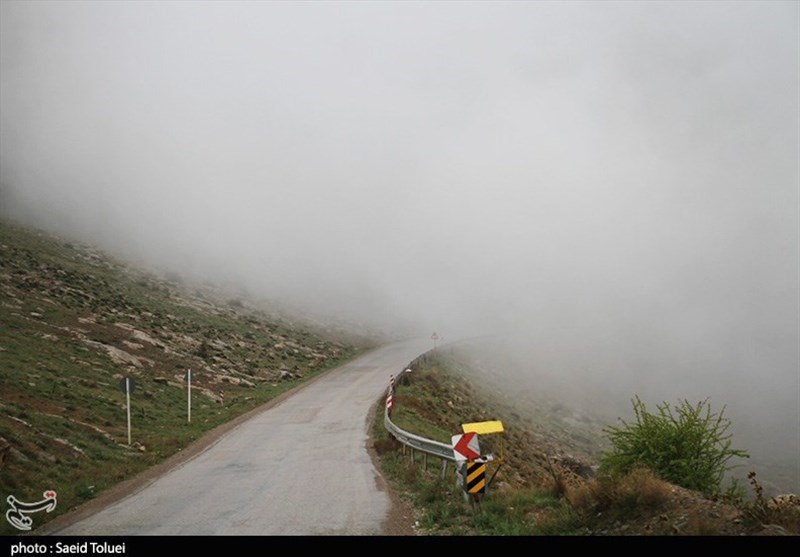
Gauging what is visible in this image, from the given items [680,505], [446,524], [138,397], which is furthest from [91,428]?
[680,505]

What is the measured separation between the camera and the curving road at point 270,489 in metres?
10.2

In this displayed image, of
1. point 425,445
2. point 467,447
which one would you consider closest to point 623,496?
point 467,447

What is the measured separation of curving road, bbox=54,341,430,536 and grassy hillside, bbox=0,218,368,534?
1.65m

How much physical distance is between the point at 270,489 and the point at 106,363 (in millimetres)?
17523

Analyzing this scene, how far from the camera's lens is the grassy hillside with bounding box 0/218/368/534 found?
14969 millimetres

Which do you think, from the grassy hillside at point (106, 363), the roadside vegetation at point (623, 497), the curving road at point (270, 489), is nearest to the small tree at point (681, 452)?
the roadside vegetation at point (623, 497)

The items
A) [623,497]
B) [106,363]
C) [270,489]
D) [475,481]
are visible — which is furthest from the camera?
[106,363]

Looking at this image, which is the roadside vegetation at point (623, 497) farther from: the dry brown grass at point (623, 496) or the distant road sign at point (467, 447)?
the distant road sign at point (467, 447)

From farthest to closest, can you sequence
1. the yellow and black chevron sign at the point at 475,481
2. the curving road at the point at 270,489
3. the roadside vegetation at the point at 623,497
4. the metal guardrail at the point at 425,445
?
1. the metal guardrail at the point at 425,445
2. the yellow and black chevron sign at the point at 475,481
3. the curving road at the point at 270,489
4. the roadside vegetation at the point at 623,497

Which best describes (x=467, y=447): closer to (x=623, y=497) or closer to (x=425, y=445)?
(x=623, y=497)

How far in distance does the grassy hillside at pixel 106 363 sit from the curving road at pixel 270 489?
1651 mm

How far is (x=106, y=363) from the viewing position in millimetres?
26359

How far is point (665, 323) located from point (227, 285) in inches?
3302

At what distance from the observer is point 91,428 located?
1817 centimetres
